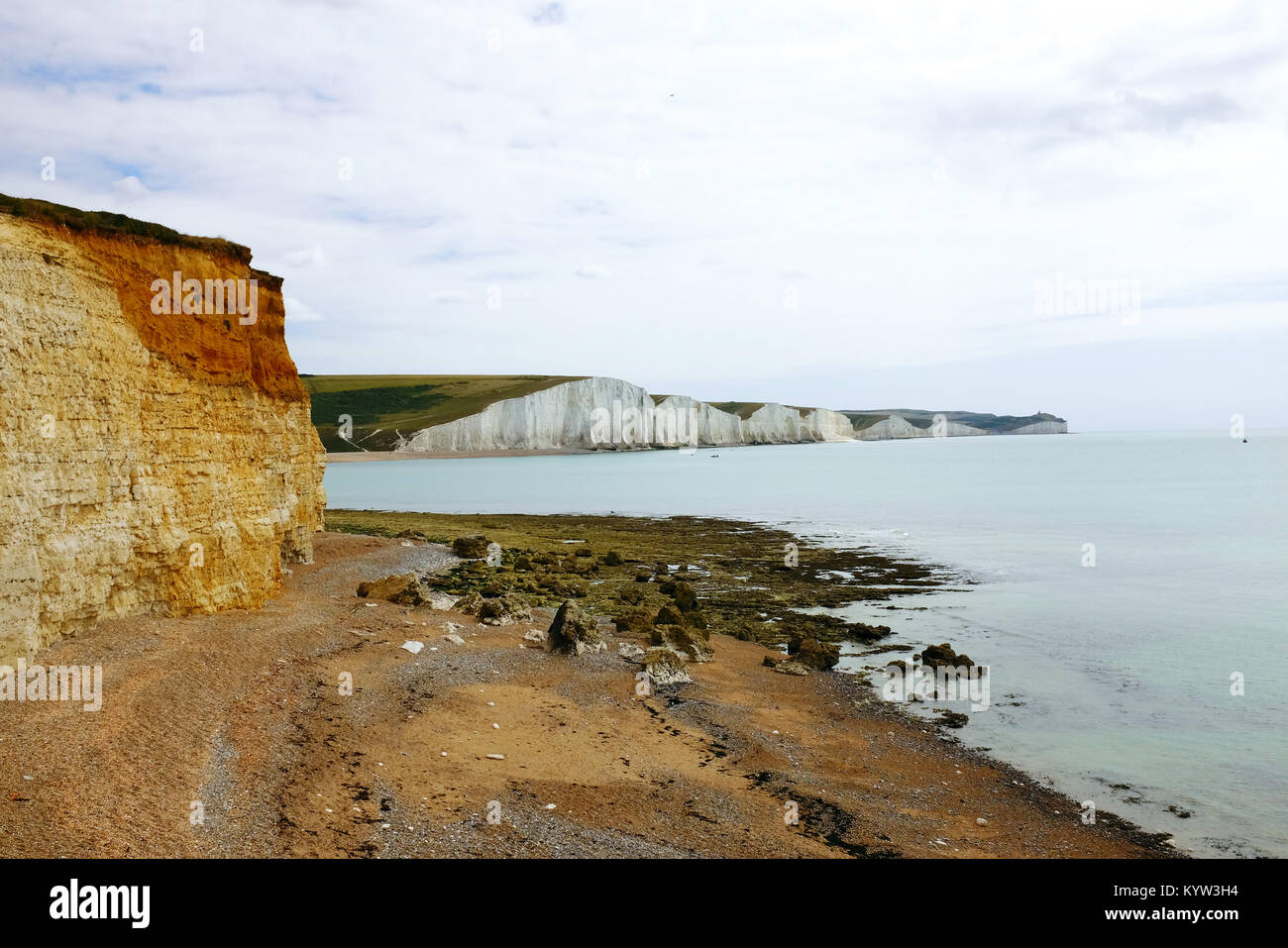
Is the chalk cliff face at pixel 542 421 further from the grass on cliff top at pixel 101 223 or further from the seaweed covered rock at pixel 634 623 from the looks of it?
the grass on cliff top at pixel 101 223

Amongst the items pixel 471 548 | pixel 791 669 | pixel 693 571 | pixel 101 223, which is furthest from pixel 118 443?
pixel 693 571

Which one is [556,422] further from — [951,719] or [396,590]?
[951,719]

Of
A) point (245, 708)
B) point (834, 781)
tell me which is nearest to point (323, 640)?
point (245, 708)

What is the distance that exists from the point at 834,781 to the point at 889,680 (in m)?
6.38

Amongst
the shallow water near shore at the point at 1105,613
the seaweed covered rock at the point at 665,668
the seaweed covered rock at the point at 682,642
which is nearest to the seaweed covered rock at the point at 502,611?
the seaweed covered rock at the point at 682,642

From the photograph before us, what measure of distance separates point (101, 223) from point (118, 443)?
420 centimetres

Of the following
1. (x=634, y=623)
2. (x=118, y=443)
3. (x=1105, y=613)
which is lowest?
(x=1105, y=613)

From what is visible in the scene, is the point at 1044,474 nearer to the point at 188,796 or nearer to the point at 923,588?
the point at 923,588

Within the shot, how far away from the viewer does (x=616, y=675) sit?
1688cm

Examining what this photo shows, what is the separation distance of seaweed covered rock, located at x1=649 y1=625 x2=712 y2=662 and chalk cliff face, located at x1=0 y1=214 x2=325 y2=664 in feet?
30.8

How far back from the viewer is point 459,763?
37.7ft

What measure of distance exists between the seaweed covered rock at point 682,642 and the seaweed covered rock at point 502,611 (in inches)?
147

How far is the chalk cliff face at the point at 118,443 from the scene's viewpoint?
11.8m

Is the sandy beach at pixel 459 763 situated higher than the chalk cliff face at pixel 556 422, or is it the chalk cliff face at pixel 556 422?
the chalk cliff face at pixel 556 422
